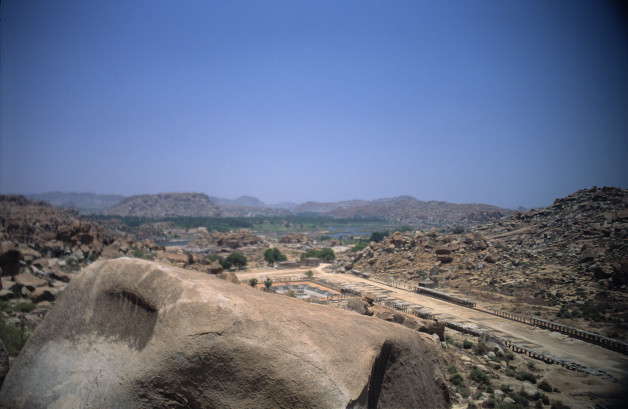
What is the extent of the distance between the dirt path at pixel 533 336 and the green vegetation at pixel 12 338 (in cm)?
2365

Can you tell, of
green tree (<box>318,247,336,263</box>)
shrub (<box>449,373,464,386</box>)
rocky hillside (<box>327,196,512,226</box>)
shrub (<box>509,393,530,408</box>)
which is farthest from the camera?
green tree (<box>318,247,336,263</box>)

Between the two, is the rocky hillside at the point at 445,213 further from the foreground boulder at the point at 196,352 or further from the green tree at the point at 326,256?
the foreground boulder at the point at 196,352

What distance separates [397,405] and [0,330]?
45.2 ft

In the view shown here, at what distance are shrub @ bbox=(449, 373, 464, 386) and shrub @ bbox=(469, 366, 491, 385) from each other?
1110 mm

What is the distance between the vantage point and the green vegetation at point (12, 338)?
10.2 m

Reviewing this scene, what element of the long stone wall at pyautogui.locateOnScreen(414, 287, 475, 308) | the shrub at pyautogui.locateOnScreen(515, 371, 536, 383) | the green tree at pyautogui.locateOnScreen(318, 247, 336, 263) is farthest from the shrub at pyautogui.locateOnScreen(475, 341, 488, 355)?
the green tree at pyautogui.locateOnScreen(318, 247, 336, 263)

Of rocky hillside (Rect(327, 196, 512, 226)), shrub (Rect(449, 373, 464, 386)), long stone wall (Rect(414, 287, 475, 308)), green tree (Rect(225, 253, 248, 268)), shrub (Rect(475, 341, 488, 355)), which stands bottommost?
green tree (Rect(225, 253, 248, 268))

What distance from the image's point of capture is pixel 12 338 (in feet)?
35.5

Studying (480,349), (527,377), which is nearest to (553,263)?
(480,349)

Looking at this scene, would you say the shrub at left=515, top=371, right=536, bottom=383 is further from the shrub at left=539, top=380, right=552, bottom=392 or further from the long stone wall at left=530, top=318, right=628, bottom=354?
the long stone wall at left=530, top=318, right=628, bottom=354

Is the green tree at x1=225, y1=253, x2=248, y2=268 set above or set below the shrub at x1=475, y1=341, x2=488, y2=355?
below

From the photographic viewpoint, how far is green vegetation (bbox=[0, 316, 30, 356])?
1016cm

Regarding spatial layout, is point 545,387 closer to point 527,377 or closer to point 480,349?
point 527,377

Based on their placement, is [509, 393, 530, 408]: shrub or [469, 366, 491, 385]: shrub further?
[469, 366, 491, 385]: shrub
